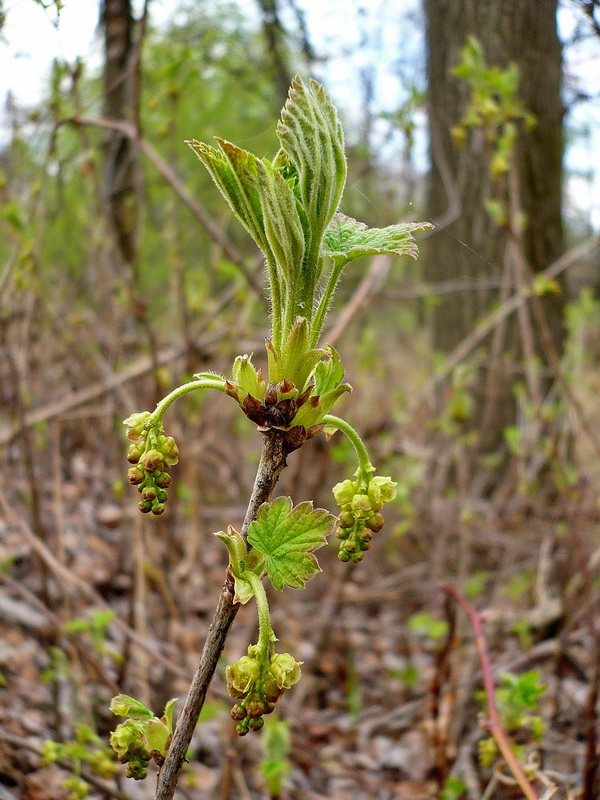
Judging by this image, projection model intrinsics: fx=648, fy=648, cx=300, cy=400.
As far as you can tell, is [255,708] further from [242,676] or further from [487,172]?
[487,172]

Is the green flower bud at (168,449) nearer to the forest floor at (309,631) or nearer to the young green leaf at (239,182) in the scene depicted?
the young green leaf at (239,182)

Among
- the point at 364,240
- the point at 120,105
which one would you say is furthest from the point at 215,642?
the point at 120,105

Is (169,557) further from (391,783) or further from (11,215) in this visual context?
(11,215)

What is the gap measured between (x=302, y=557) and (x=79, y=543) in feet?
9.55

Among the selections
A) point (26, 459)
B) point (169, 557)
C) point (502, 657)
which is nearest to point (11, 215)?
point (26, 459)

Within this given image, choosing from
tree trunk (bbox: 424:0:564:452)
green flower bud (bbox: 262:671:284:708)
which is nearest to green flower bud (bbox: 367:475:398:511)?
green flower bud (bbox: 262:671:284:708)

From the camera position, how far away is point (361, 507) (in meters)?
0.79

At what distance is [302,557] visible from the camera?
77cm

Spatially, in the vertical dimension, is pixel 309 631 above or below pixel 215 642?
below

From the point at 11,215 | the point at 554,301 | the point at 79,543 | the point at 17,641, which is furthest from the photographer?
the point at 554,301

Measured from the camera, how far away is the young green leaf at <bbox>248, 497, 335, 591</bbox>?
2.50 ft

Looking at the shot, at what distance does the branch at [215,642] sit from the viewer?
2.54 feet

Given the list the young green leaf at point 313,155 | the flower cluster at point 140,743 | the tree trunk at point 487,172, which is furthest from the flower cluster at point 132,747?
the tree trunk at point 487,172

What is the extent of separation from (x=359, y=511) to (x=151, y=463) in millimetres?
257
